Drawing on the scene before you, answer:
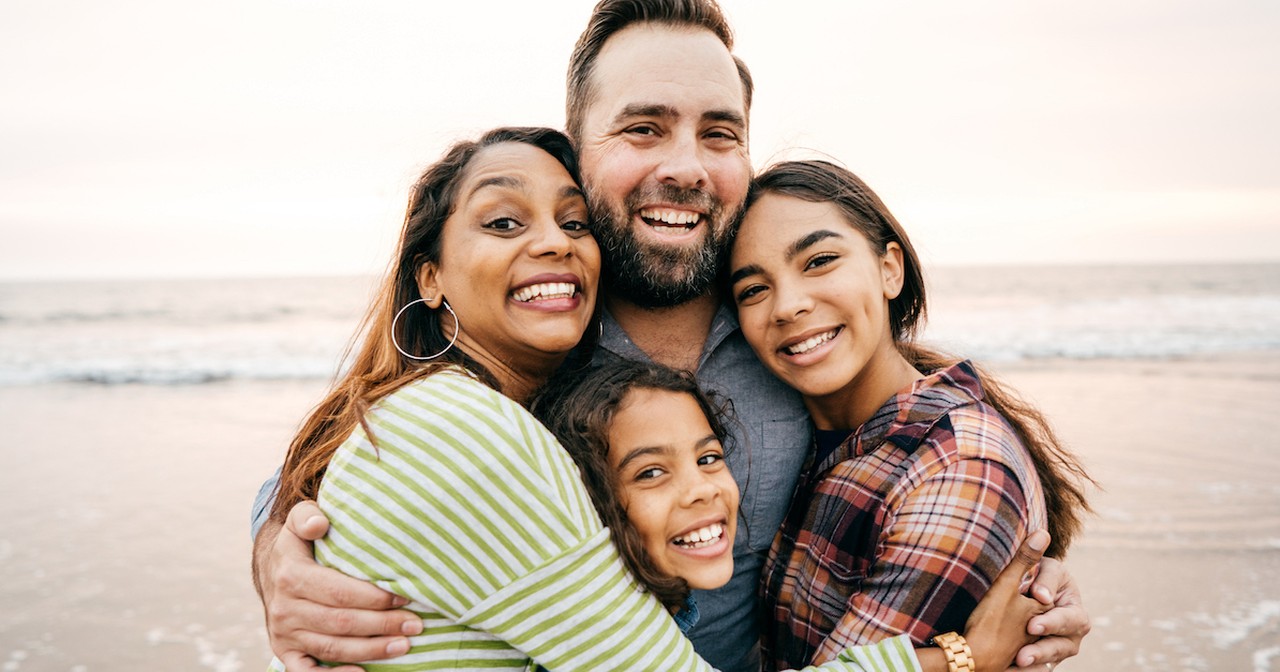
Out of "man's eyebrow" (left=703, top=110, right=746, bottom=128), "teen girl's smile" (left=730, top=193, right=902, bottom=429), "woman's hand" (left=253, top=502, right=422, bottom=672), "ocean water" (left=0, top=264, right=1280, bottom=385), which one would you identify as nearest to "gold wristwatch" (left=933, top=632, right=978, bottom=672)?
"teen girl's smile" (left=730, top=193, right=902, bottom=429)

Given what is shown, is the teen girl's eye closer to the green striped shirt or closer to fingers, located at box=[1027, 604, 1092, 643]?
the green striped shirt

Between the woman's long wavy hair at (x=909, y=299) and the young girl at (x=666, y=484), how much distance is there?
687 mm

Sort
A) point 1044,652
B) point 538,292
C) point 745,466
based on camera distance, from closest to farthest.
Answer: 1. point 1044,652
2. point 538,292
3. point 745,466

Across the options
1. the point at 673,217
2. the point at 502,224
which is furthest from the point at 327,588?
the point at 673,217

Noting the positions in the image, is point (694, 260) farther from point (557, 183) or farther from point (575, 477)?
point (575, 477)

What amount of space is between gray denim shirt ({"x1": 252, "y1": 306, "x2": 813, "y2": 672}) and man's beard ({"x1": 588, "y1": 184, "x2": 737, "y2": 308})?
0.22m

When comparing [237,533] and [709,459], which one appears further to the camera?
[237,533]

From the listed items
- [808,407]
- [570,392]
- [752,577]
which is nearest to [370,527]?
[570,392]

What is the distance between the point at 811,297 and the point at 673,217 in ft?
2.08

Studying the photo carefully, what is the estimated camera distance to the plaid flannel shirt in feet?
6.86

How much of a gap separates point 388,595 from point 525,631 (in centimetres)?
34

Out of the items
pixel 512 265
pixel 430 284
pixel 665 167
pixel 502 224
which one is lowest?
pixel 430 284

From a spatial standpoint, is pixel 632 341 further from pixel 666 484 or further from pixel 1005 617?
pixel 1005 617

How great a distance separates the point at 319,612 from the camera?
6.07ft
